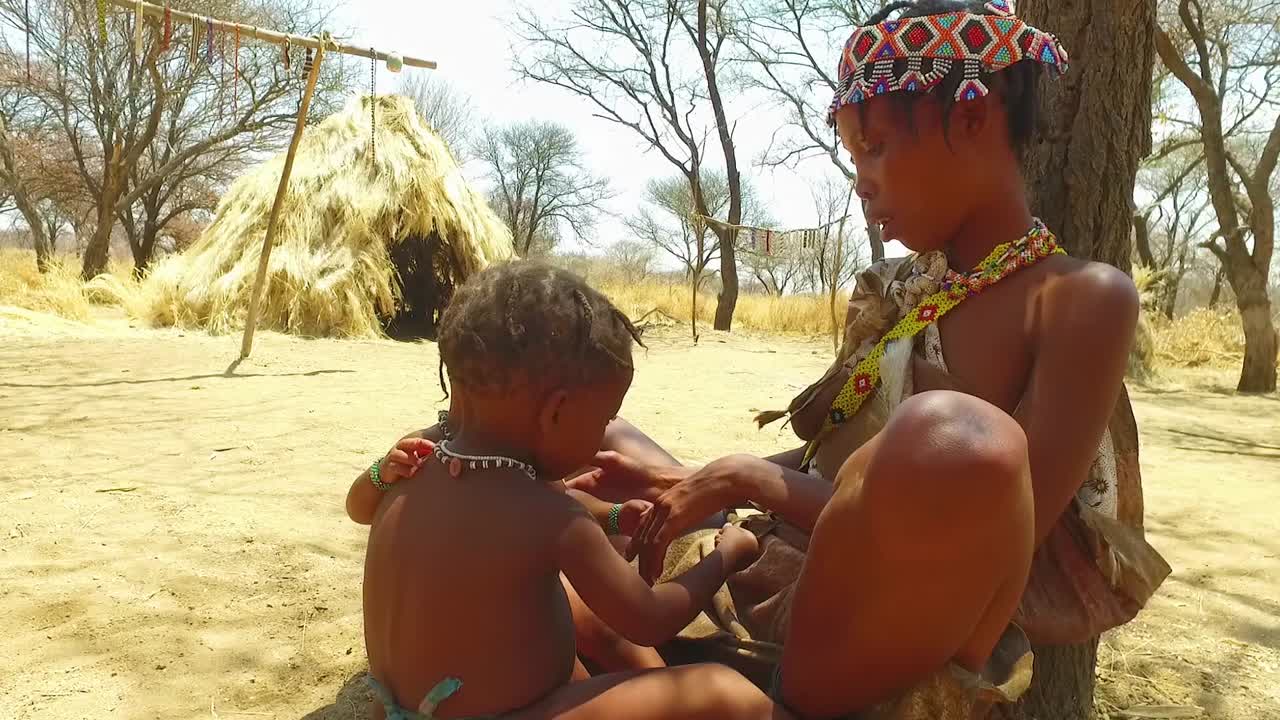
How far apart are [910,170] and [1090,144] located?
787 millimetres

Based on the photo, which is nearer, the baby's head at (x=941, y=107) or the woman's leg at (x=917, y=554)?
the woman's leg at (x=917, y=554)

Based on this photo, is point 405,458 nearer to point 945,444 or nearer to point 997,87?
point 945,444


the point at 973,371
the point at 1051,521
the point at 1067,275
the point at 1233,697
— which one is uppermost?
the point at 1067,275

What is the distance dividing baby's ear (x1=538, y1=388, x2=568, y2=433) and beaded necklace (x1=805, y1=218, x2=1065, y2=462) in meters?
0.60

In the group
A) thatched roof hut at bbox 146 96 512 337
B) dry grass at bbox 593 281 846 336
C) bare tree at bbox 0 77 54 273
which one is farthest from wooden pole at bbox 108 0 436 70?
bare tree at bbox 0 77 54 273

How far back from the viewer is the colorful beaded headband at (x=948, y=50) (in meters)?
1.45

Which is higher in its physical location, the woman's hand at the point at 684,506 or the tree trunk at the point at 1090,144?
the tree trunk at the point at 1090,144

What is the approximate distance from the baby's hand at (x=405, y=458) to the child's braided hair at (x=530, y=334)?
14 centimetres

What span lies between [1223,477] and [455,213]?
946 centimetres

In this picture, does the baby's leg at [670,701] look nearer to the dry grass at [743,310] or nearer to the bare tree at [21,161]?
the dry grass at [743,310]

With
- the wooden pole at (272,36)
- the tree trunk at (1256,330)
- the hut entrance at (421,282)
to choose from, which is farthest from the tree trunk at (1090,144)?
the hut entrance at (421,282)

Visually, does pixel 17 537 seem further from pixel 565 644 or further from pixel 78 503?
pixel 565 644

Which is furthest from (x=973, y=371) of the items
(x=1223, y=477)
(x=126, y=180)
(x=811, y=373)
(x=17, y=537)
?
(x=126, y=180)

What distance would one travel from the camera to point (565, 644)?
141 cm
